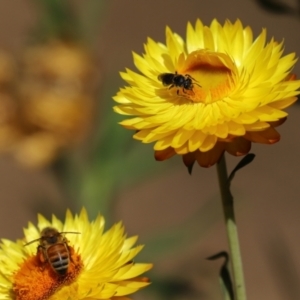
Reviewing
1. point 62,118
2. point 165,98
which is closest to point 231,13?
point 62,118

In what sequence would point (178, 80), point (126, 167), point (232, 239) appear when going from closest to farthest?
point (232, 239) → point (178, 80) → point (126, 167)

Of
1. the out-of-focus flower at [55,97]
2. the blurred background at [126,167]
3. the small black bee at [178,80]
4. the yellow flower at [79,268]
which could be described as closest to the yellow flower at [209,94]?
the small black bee at [178,80]

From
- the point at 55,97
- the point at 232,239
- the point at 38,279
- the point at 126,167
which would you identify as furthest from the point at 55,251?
the point at 55,97

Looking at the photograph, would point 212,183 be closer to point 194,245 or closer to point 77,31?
point 194,245

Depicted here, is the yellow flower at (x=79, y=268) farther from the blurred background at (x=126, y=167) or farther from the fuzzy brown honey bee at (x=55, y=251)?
the blurred background at (x=126, y=167)

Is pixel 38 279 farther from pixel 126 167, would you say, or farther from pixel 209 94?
pixel 126 167
